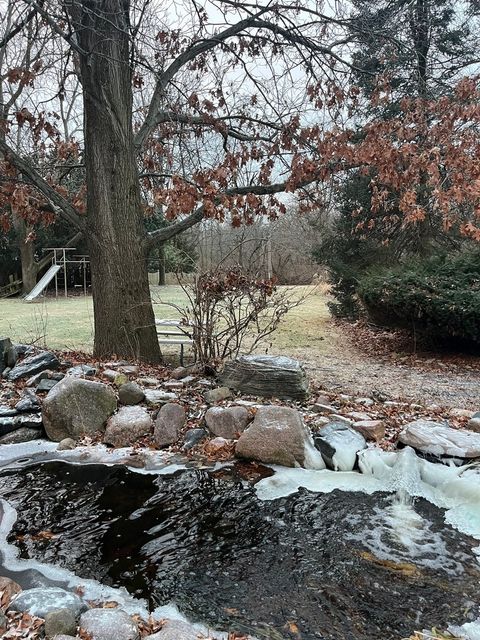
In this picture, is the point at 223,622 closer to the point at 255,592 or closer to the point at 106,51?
the point at 255,592

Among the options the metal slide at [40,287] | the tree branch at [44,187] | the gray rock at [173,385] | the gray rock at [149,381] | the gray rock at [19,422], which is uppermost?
the tree branch at [44,187]

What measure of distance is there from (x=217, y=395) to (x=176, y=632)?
2.47 metres

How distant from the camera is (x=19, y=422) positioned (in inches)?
159

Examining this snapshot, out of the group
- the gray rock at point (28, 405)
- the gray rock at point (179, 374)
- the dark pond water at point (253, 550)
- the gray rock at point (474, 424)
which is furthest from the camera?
the gray rock at point (179, 374)

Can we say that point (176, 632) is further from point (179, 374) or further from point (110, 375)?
point (179, 374)

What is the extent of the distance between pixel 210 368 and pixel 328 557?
2683 millimetres

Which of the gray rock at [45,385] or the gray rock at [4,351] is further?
the gray rock at [4,351]

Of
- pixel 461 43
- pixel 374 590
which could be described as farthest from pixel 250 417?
pixel 461 43

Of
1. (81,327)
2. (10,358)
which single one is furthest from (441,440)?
(81,327)

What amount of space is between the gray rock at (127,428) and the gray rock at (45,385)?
0.78 m

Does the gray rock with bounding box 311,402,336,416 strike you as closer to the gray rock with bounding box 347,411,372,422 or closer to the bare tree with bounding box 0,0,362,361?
the gray rock with bounding box 347,411,372,422

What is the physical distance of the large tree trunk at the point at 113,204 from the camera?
534 cm

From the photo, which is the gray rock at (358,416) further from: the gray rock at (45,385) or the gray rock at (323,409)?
the gray rock at (45,385)

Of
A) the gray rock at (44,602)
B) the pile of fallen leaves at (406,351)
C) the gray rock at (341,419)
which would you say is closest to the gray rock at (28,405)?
the gray rock at (44,602)
